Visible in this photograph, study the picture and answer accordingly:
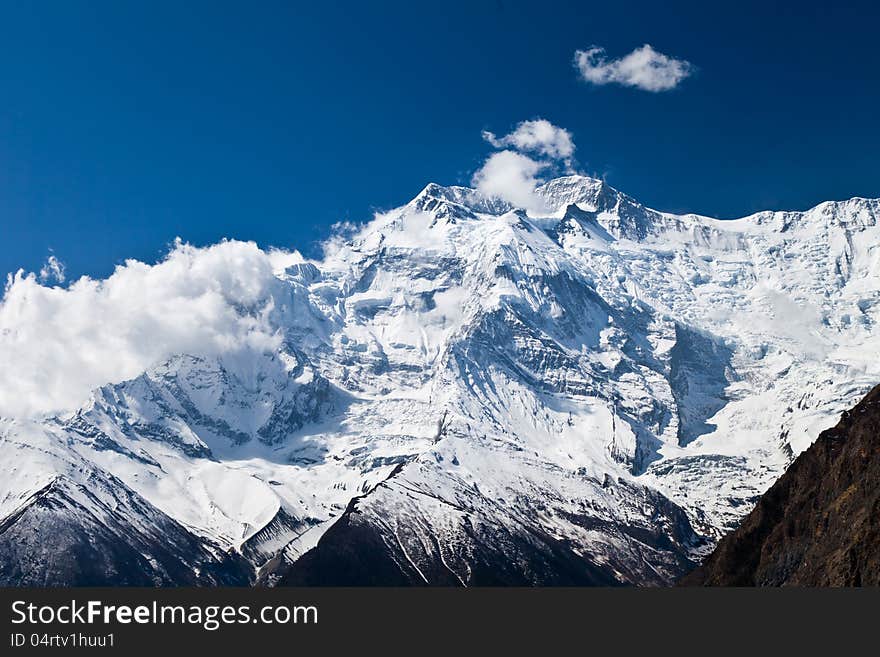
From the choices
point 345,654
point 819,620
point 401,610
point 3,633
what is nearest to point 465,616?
point 401,610

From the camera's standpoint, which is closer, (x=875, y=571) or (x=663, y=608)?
(x=663, y=608)

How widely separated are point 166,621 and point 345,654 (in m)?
16.1

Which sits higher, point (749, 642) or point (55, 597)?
point (55, 597)

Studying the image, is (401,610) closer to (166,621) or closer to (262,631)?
(262,631)

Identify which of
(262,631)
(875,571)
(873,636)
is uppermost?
(875,571)

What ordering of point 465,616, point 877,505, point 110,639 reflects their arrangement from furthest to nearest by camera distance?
point 877,505
point 465,616
point 110,639

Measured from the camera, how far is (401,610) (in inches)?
4437

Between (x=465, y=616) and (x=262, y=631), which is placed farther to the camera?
(x=465, y=616)

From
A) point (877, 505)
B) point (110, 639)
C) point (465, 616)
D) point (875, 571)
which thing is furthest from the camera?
point (877, 505)

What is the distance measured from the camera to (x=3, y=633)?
104000 millimetres

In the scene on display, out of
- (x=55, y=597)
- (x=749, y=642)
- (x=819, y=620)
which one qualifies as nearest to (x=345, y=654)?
(x=55, y=597)

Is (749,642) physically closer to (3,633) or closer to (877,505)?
(3,633)

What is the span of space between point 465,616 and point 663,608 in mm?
20138

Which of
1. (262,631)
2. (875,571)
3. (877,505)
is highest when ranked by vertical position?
(877,505)
